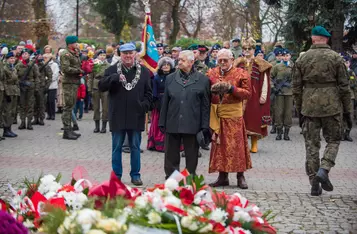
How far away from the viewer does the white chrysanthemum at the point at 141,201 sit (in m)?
3.47

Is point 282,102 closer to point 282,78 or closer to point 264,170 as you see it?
point 282,78

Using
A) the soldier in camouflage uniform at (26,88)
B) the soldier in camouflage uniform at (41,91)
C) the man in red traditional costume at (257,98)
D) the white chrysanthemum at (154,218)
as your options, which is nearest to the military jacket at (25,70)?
the soldier in camouflage uniform at (26,88)

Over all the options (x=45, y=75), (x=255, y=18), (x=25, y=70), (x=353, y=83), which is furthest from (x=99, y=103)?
(x=255, y=18)

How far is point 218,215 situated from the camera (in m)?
3.54

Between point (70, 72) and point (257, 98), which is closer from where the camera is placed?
point (257, 98)

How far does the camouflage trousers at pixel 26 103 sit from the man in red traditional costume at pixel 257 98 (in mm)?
6491

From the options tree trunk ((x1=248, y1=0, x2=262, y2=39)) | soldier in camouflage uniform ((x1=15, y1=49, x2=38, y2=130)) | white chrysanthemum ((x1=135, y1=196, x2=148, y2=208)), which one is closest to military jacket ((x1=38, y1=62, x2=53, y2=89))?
soldier in camouflage uniform ((x1=15, y1=49, x2=38, y2=130))

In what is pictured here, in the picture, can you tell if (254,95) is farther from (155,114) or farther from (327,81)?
(327,81)

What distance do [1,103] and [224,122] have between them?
7.17m

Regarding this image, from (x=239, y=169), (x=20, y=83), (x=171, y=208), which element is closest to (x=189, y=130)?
(x=239, y=169)

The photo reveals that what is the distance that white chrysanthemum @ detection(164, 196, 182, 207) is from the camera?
139 inches

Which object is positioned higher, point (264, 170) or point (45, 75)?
point (45, 75)

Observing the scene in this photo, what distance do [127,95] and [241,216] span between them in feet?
19.0

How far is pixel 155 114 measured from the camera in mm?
13352
